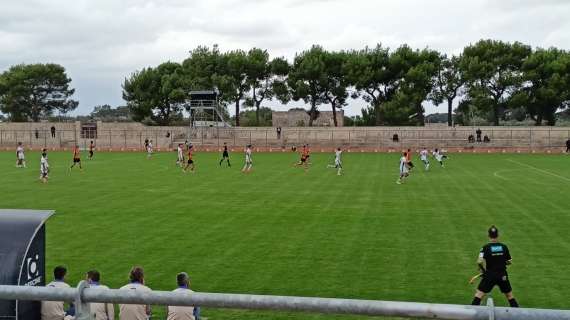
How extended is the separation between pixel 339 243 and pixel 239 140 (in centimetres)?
6128

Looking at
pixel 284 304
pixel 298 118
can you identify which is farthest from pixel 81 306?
pixel 298 118

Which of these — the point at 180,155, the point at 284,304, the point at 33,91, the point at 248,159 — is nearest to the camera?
the point at 284,304

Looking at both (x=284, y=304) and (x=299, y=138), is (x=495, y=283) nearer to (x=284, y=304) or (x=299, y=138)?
→ (x=284, y=304)

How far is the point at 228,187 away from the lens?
2883 centimetres

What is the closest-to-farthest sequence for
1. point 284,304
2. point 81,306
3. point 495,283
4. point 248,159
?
point 284,304 → point 81,306 → point 495,283 → point 248,159

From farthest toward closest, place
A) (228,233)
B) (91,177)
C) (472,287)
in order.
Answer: (91,177) < (228,233) < (472,287)

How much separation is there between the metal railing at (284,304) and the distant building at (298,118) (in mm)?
91921

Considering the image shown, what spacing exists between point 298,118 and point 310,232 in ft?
272

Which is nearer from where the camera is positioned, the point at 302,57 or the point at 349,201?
the point at 349,201

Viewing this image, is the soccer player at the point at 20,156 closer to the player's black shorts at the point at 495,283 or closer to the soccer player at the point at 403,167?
the soccer player at the point at 403,167

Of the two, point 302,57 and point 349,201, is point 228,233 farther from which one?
point 302,57

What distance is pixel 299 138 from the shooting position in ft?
260

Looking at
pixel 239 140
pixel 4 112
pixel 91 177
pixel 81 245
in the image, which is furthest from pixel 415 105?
pixel 81 245

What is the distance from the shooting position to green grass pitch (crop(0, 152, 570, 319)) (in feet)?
39.1
